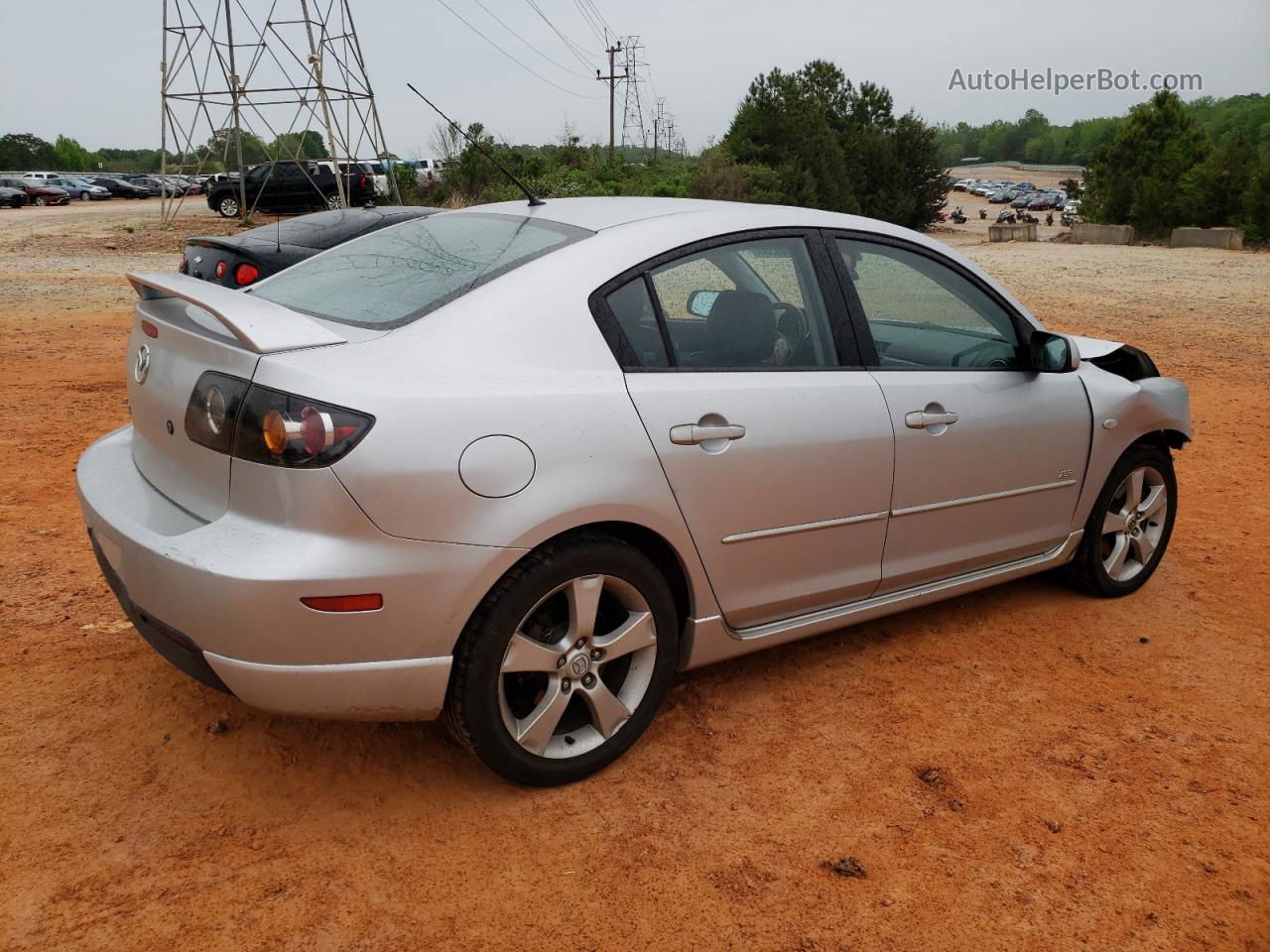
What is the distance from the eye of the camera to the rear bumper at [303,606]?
7.99 feet

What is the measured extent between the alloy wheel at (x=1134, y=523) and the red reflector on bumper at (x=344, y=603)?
10.4ft

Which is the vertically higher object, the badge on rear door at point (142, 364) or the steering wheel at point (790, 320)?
the steering wheel at point (790, 320)

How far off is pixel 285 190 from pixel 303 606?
27.4 m

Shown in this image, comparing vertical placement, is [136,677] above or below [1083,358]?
below

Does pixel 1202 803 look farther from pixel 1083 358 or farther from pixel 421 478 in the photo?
pixel 421 478

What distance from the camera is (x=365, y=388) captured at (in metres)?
2.49

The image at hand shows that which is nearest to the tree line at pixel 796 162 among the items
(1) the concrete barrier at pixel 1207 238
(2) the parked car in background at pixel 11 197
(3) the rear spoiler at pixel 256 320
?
(1) the concrete barrier at pixel 1207 238

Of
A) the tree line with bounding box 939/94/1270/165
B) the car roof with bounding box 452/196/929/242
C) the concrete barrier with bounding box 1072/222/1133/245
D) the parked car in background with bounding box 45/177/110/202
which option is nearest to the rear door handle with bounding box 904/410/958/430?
the car roof with bounding box 452/196/929/242

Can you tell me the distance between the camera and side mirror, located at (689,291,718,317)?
3312 mm

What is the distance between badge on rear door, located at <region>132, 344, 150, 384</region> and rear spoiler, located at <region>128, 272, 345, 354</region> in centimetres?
22

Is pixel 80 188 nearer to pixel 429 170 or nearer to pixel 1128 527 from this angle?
pixel 429 170

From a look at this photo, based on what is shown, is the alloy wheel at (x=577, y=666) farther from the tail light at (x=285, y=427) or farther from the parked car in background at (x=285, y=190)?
the parked car in background at (x=285, y=190)

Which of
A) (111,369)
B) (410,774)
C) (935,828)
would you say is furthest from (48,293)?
(935,828)

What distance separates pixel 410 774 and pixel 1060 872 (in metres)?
1.75
